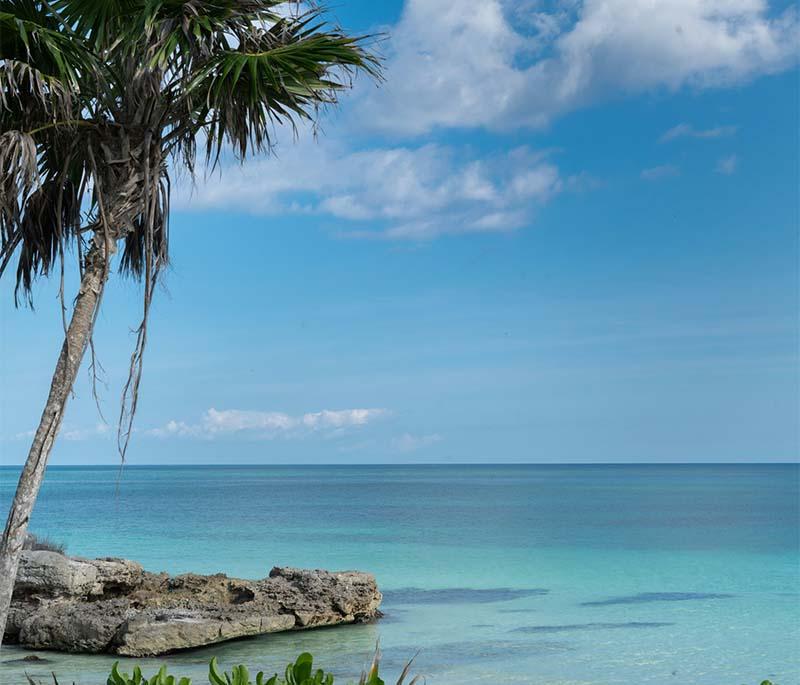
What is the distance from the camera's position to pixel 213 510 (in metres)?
50.7

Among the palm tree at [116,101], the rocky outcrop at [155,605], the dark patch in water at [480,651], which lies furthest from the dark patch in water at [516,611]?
the palm tree at [116,101]

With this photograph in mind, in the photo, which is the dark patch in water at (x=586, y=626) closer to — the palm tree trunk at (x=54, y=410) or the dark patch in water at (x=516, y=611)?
the dark patch in water at (x=516, y=611)

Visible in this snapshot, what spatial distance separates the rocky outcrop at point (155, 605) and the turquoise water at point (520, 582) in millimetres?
225

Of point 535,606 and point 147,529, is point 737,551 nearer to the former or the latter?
point 535,606

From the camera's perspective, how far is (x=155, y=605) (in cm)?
1141

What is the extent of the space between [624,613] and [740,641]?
8.53 ft

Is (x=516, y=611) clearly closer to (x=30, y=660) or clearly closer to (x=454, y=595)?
(x=454, y=595)

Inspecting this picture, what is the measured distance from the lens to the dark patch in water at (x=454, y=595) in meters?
16.0

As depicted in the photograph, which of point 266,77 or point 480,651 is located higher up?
point 266,77

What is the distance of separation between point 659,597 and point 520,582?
289 cm

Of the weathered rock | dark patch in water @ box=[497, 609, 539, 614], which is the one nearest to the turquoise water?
dark patch in water @ box=[497, 609, 539, 614]

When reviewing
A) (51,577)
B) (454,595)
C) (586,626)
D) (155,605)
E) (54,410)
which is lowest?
(586,626)

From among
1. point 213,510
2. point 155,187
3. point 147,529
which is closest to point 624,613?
point 155,187

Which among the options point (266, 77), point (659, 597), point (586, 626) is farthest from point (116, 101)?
point (659, 597)
